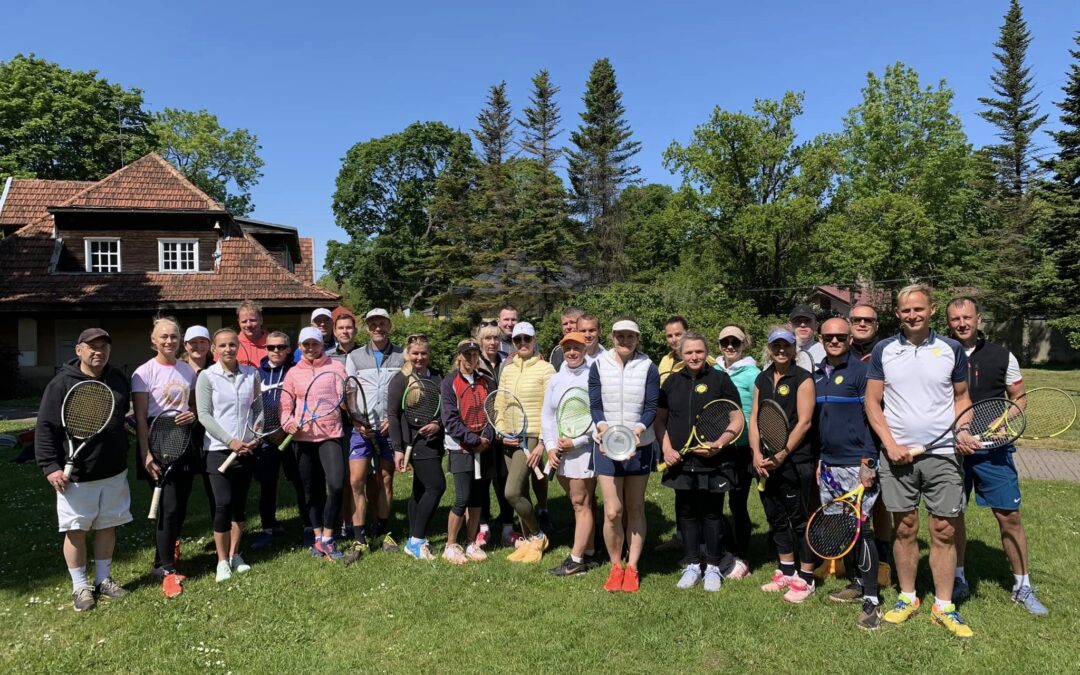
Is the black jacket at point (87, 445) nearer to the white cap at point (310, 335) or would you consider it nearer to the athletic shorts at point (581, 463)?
the white cap at point (310, 335)

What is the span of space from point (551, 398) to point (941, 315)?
3787 cm

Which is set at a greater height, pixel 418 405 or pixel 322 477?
pixel 418 405

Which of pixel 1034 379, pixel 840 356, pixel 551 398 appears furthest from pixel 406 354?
pixel 1034 379

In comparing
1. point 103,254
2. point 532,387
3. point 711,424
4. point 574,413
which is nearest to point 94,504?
point 532,387

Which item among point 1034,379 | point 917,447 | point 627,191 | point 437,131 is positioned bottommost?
point 1034,379

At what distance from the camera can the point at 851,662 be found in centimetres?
441

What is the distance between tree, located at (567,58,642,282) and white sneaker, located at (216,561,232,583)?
131ft

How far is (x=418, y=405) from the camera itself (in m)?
6.46

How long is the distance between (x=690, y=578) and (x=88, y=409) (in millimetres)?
5473

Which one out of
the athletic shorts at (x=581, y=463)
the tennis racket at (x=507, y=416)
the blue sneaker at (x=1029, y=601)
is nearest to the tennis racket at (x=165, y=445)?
the tennis racket at (x=507, y=416)

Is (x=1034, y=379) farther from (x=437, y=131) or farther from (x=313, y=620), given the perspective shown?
(x=437, y=131)

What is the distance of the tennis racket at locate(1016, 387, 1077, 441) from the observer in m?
4.78

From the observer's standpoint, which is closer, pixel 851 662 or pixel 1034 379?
pixel 851 662

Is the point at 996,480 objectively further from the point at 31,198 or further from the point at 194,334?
the point at 31,198
